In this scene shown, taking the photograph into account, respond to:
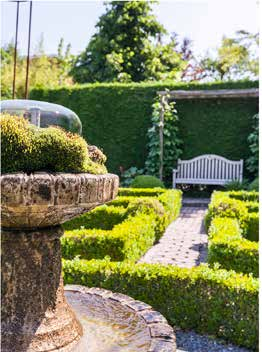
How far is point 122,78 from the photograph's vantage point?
17.0 meters

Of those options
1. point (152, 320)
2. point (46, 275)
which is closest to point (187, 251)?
point (152, 320)

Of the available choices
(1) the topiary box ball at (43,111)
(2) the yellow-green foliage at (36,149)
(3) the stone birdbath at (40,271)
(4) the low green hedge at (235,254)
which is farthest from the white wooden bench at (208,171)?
(2) the yellow-green foliage at (36,149)

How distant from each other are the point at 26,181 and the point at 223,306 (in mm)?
2187

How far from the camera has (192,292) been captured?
129 inches

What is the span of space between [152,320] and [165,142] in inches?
390

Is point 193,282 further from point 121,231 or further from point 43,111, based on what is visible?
point 43,111

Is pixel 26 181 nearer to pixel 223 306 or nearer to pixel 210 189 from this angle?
pixel 223 306

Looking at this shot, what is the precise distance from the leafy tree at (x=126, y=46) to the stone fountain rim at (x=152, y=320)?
1558 centimetres

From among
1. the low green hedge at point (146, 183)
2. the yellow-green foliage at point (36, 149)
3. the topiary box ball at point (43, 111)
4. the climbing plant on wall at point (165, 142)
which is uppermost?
the climbing plant on wall at point (165, 142)

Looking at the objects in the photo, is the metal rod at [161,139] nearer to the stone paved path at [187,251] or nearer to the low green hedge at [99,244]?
the stone paved path at [187,251]

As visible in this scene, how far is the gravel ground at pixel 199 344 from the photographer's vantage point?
122 inches

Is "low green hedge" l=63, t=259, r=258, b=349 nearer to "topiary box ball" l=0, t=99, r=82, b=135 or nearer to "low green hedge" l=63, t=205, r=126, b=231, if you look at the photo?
"topiary box ball" l=0, t=99, r=82, b=135

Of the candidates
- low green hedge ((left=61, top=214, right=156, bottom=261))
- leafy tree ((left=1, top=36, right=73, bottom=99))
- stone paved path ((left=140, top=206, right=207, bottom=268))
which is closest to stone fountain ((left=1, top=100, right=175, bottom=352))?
low green hedge ((left=61, top=214, right=156, bottom=261))

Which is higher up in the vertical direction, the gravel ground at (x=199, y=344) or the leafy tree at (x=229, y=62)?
the leafy tree at (x=229, y=62)
